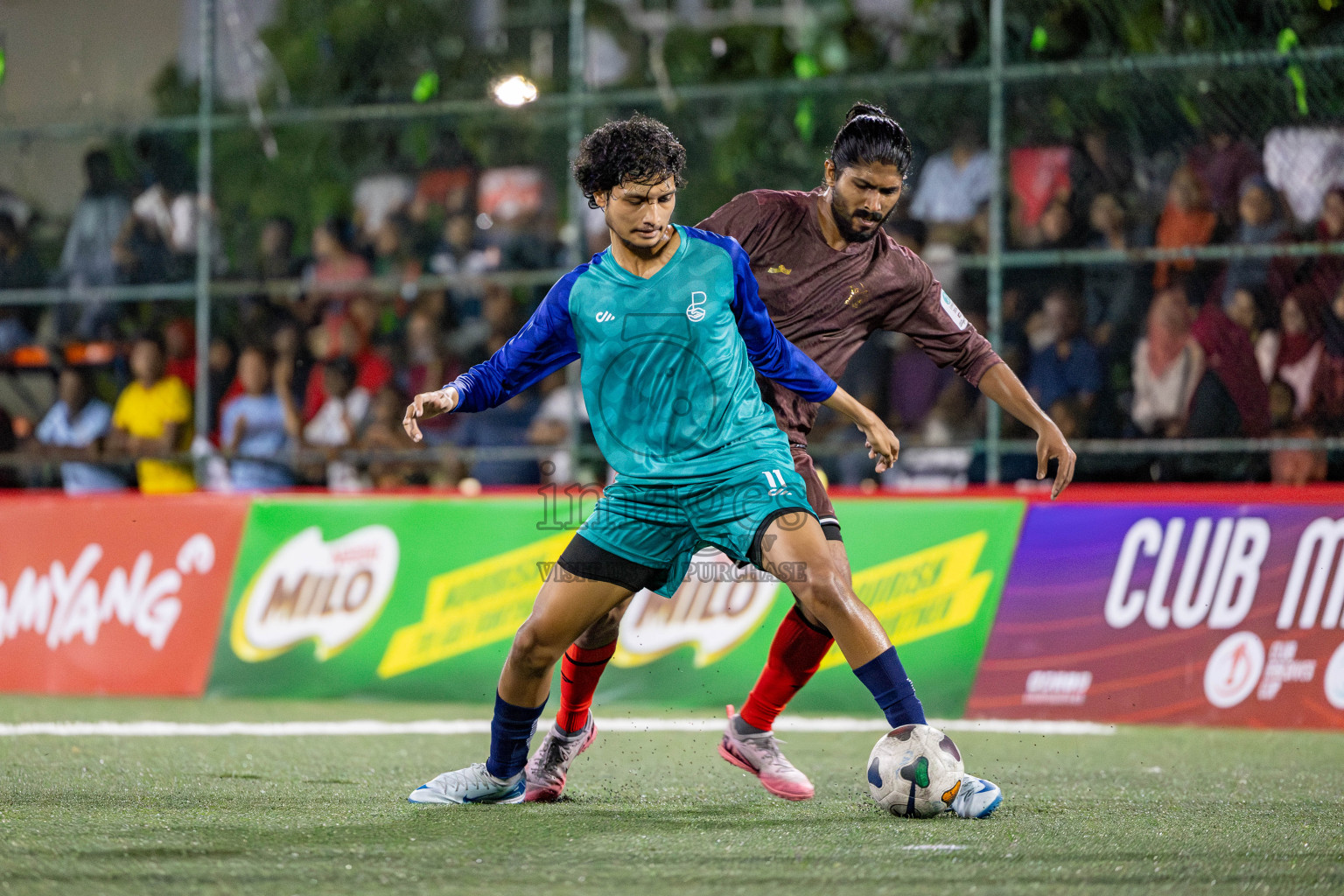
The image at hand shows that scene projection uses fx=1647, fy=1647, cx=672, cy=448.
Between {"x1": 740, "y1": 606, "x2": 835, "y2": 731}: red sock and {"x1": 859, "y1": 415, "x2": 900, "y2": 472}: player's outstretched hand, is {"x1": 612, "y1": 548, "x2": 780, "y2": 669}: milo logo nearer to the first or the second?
{"x1": 740, "y1": 606, "x2": 835, "y2": 731}: red sock

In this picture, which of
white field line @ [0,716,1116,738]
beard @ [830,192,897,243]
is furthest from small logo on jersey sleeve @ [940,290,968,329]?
white field line @ [0,716,1116,738]

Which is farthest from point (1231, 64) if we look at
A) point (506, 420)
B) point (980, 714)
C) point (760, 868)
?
point (760, 868)

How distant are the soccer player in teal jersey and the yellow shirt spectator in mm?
5877

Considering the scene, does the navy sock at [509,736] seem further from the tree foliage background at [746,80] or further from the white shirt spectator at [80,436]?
the white shirt spectator at [80,436]

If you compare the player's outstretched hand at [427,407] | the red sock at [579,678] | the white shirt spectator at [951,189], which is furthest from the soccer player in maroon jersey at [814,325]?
the white shirt spectator at [951,189]

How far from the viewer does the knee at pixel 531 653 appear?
4.84 metres

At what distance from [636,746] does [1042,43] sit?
438cm

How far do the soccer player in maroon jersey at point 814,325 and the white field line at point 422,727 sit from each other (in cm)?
215

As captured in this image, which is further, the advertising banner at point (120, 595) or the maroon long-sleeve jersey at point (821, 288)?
the advertising banner at point (120, 595)

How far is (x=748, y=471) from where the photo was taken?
4730 mm

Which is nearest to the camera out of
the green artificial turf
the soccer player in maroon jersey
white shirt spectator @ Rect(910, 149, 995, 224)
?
the green artificial turf

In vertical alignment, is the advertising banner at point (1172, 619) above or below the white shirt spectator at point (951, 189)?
below

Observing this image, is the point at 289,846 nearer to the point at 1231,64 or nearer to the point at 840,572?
the point at 840,572

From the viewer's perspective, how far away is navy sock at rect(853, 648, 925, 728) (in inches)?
187
